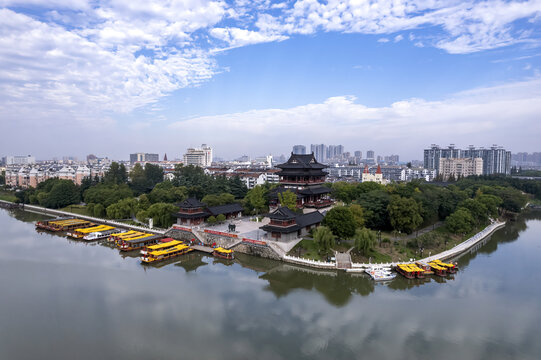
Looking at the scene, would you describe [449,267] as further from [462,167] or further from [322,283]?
[462,167]

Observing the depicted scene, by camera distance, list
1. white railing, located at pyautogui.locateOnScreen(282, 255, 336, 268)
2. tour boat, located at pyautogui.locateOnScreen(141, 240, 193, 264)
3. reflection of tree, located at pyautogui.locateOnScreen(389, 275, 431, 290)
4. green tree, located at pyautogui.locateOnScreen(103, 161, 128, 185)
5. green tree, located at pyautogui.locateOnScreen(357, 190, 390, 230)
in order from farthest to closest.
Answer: green tree, located at pyautogui.locateOnScreen(103, 161, 128, 185) < green tree, located at pyautogui.locateOnScreen(357, 190, 390, 230) < tour boat, located at pyautogui.locateOnScreen(141, 240, 193, 264) < white railing, located at pyautogui.locateOnScreen(282, 255, 336, 268) < reflection of tree, located at pyautogui.locateOnScreen(389, 275, 431, 290)

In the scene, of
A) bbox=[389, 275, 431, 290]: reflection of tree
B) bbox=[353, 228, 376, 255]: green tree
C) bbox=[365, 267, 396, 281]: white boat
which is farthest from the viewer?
bbox=[353, 228, 376, 255]: green tree

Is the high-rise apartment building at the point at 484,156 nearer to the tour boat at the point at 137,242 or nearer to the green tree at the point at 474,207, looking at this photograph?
the green tree at the point at 474,207

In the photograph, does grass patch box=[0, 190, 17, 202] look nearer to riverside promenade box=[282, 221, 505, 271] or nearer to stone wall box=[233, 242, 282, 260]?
stone wall box=[233, 242, 282, 260]

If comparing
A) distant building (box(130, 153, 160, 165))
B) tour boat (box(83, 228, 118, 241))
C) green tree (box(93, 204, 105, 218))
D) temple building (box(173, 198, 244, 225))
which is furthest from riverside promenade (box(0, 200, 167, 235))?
distant building (box(130, 153, 160, 165))

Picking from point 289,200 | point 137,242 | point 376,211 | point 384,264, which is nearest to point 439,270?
point 384,264

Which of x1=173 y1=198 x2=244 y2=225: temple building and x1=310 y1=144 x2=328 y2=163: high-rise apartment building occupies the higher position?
x1=310 y1=144 x2=328 y2=163: high-rise apartment building

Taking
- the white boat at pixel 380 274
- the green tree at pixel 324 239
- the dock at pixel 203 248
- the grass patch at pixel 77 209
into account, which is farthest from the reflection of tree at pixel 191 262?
the grass patch at pixel 77 209
